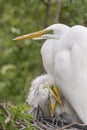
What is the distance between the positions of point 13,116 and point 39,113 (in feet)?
2.82

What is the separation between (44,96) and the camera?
4.29 m

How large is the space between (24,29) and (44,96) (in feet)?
6.84

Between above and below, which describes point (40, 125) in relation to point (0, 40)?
below

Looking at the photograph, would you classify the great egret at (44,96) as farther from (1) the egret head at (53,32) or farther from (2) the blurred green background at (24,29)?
(2) the blurred green background at (24,29)

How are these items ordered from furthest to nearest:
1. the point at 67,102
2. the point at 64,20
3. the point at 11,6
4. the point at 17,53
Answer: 1. the point at 11,6
2. the point at 17,53
3. the point at 64,20
4. the point at 67,102

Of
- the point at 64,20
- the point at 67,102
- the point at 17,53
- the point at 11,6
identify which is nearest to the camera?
the point at 67,102

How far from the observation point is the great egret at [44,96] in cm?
429

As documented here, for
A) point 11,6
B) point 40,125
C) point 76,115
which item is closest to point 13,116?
point 40,125

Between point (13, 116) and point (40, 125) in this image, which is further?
point (40, 125)

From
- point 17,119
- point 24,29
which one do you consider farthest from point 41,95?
point 24,29

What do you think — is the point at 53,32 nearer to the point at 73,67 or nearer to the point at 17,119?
the point at 73,67

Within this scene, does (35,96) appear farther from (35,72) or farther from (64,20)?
(35,72)

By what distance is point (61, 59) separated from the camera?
4.11 m

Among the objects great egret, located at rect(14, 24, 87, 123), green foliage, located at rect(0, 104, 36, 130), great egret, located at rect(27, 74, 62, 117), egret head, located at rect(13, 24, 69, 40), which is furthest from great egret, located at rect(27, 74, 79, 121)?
green foliage, located at rect(0, 104, 36, 130)
